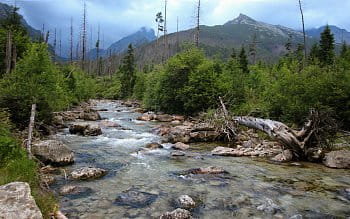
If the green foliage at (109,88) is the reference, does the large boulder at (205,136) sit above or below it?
below

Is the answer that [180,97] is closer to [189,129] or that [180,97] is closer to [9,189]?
[189,129]

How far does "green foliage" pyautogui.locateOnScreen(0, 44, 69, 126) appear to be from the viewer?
64.3ft

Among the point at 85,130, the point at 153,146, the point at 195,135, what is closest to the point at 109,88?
the point at 85,130

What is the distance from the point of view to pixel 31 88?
2042 centimetres

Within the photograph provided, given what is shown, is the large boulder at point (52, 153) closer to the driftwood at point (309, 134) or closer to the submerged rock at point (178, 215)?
the submerged rock at point (178, 215)

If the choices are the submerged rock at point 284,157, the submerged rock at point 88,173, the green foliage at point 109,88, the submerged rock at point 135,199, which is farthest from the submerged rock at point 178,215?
the green foliage at point 109,88

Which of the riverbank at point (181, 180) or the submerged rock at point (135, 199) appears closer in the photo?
the riverbank at point (181, 180)

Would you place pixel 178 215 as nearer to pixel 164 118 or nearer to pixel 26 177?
pixel 26 177

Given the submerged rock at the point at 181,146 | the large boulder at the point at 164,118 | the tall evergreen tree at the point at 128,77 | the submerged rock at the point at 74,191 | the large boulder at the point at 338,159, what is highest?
the tall evergreen tree at the point at 128,77

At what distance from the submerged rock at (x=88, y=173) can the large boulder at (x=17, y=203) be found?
620cm

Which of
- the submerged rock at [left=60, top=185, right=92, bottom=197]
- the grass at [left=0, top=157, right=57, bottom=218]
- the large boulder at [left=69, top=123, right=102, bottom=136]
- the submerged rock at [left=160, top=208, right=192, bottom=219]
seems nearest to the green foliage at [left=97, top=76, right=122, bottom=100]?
the large boulder at [left=69, top=123, right=102, bottom=136]

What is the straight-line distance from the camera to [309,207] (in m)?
9.98

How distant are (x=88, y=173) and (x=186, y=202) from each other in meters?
4.71

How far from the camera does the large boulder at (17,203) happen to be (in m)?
5.76
